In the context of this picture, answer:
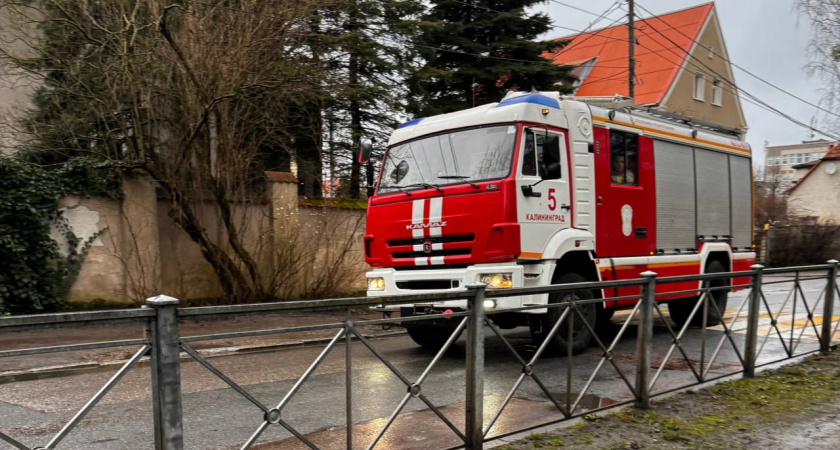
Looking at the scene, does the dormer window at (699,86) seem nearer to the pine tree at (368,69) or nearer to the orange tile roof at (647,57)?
the orange tile roof at (647,57)

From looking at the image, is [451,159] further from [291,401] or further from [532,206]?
[291,401]

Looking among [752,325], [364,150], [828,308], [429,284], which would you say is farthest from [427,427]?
[828,308]

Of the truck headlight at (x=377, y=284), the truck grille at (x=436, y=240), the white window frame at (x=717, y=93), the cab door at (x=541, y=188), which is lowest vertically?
the truck headlight at (x=377, y=284)

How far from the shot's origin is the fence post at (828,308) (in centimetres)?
739

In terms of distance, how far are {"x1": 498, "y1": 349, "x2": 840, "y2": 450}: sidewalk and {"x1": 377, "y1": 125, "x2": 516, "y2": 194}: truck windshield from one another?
3.20 meters

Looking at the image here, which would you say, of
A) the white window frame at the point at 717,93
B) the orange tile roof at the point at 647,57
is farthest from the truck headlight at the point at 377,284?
the white window frame at the point at 717,93

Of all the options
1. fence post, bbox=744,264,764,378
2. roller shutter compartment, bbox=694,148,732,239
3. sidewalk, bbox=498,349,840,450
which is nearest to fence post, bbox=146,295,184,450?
sidewalk, bbox=498,349,840,450

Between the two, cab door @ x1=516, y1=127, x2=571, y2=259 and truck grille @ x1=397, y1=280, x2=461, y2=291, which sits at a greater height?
cab door @ x1=516, y1=127, x2=571, y2=259

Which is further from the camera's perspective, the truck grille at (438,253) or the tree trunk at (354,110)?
the tree trunk at (354,110)

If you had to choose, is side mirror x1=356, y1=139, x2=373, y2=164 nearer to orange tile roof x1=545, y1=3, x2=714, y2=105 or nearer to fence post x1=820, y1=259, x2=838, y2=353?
fence post x1=820, y1=259, x2=838, y2=353

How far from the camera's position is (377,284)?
794 centimetres

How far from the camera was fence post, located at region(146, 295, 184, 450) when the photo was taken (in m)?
2.71

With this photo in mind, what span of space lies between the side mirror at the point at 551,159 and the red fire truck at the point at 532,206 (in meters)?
0.01

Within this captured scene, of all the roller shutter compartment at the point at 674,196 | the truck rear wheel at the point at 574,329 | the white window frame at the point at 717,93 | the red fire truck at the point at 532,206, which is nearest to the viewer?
the truck rear wheel at the point at 574,329
